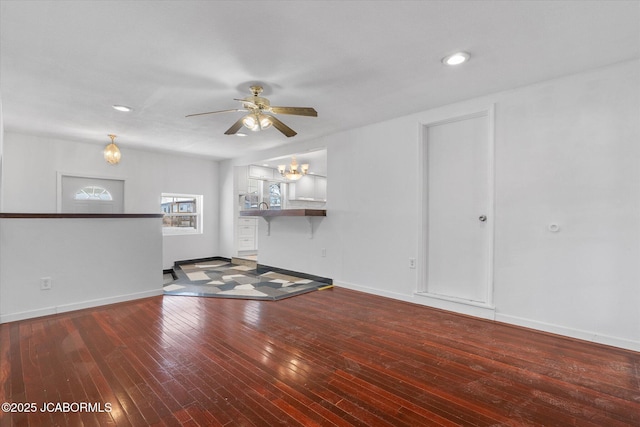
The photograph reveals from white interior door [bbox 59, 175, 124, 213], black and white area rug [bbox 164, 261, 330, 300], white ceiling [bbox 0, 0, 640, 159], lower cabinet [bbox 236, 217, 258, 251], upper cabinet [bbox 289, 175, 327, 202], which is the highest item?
white ceiling [bbox 0, 0, 640, 159]

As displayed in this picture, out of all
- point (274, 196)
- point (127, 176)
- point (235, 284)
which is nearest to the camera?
point (235, 284)

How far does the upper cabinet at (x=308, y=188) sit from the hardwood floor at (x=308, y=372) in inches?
193

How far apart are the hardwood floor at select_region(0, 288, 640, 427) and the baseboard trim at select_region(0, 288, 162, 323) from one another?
121mm

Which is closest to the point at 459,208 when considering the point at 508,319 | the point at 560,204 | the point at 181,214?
the point at 560,204

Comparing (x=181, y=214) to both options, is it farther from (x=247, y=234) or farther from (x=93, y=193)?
(x=93, y=193)

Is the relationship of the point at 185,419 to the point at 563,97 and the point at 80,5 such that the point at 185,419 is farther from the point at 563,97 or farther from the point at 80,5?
the point at 563,97

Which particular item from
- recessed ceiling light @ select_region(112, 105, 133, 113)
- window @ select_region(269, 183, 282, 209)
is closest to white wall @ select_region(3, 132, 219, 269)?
window @ select_region(269, 183, 282, 209)

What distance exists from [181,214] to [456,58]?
6.11 metres

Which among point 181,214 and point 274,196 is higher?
point 274,196

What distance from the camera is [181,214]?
666 cm

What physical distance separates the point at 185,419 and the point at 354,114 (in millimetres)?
3489

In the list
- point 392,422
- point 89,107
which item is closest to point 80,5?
point 89,107

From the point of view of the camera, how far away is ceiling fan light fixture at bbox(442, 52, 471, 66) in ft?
7.84

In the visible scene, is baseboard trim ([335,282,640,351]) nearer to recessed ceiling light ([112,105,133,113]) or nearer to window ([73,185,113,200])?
recessed ceiling light ([112,105,133,113])
